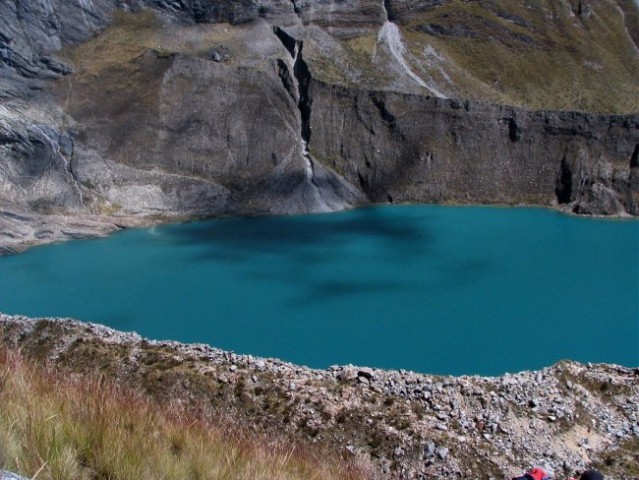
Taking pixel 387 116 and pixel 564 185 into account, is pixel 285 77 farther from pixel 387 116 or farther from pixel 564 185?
pixel 564 185

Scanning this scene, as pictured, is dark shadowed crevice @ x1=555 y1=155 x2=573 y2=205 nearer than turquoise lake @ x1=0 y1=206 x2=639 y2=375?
No

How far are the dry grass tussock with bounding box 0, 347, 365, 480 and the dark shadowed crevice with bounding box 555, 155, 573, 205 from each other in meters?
47.7

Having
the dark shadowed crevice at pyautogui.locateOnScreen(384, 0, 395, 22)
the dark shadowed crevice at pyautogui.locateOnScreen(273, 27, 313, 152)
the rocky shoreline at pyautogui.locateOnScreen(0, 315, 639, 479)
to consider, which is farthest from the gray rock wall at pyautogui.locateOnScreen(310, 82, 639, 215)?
the rocky shoreline at pyautogui.locateOnScreen(0, 315, 639, 479)

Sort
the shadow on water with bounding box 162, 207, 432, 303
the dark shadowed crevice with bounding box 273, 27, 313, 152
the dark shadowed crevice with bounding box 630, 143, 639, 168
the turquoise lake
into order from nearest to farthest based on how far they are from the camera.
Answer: the turquoise lake → the shadow on water with bounding box 162, 207, 432, 303 → the dark shadowed crevice with bounding box 630, 143, 639, 168 → the dark shadowed crevice with bounding box 273, 27, 313, 152

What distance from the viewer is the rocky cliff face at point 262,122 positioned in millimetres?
46062

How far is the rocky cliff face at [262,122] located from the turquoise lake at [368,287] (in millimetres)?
4165

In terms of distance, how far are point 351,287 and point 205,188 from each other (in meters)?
21.2

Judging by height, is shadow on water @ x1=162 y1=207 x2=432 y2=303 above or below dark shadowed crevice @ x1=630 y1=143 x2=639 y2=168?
below

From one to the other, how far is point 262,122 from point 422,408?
39.4 m

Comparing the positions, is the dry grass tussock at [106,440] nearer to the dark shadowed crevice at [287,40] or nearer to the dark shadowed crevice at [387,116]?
the dark shadowed crevice at [387,116]

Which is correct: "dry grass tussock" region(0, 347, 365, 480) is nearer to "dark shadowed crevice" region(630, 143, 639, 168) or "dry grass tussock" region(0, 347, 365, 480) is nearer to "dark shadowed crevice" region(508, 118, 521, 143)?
"dark shadowed crevice" region(508, 118, 521, 143)

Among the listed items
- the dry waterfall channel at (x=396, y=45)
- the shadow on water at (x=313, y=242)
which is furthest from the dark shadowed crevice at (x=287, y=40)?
the shadow on water at (x=313, y=242)

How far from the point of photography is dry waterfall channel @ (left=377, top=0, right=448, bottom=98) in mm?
56175

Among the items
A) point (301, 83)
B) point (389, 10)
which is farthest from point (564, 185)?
point (389, 10)
